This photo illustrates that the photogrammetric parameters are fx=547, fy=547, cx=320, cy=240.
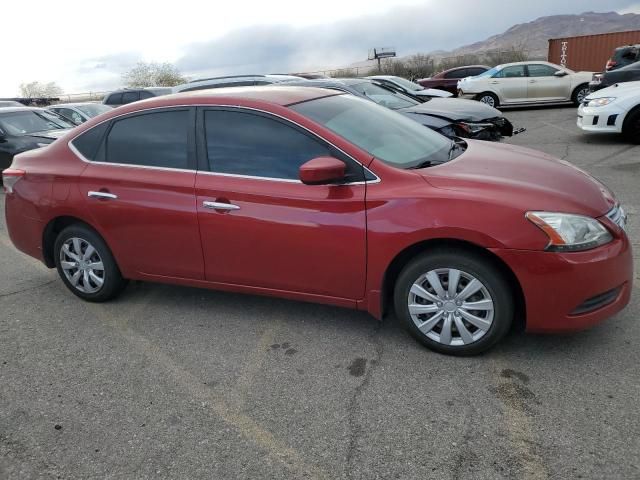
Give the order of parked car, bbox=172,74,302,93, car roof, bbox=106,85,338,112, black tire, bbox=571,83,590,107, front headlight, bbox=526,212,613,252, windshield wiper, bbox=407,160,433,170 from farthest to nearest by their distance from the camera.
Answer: black tire, bbox=571,83,590,107 → parked car, bbox=172,74,302,93 → car roof, bbox=106,85,338,112 → windshield wiper, bbox=407,160,433,170 → front headlight, bbox=526,212,613,252

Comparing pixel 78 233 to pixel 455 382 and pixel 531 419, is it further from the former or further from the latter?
pixel 531 419

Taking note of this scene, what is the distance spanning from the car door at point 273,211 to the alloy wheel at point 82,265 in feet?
3.64

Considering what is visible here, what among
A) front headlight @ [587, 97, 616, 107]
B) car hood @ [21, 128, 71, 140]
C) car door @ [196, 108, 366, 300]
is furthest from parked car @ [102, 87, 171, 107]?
car door @ [196, 108, 366, 300]

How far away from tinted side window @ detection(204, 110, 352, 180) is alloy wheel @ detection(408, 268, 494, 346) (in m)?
1.03

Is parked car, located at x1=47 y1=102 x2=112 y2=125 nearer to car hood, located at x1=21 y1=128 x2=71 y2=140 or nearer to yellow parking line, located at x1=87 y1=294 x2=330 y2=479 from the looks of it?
car hood, located at x1=21 y1=128 x2=71 y2=140

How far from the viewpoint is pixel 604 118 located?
964cm

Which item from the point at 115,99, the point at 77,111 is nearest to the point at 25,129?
the point at 77,111

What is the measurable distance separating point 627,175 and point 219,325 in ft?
20.9

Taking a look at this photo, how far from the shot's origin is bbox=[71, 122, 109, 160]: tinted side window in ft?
14.0

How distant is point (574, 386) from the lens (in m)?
2.97

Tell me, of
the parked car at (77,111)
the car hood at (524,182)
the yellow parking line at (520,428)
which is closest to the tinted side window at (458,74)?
the parked car at (77,111)

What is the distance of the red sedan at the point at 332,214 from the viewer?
10.1 feet

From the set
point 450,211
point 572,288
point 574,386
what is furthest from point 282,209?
point 574,386

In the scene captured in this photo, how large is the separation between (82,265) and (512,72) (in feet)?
53.1
